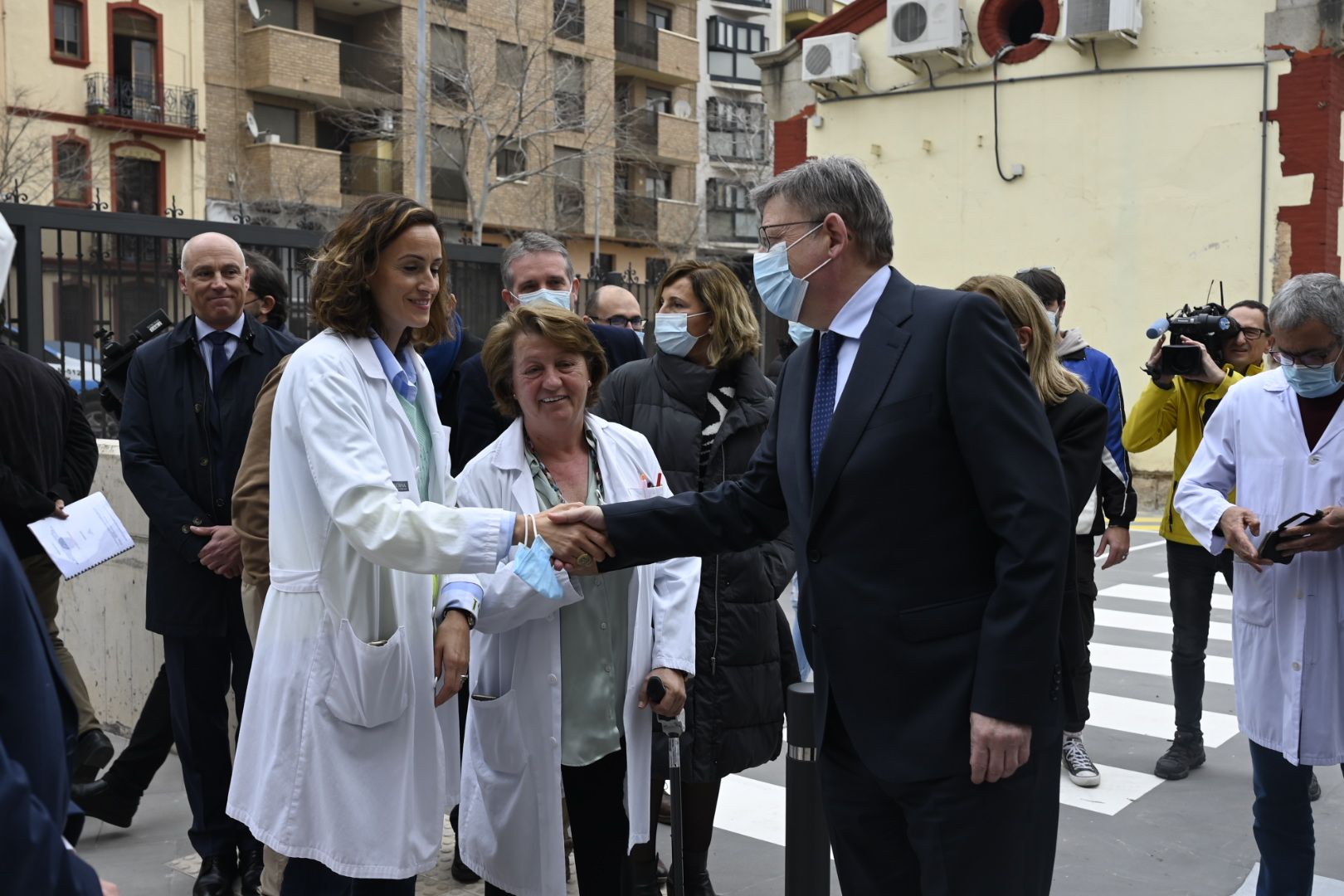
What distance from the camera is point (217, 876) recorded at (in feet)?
15.1

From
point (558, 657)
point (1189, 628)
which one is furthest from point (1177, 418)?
point (558, 657)

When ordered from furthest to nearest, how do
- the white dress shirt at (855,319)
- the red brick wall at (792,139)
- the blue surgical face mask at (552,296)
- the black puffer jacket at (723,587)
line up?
the red brick wall at (792,139)
the blue surgical face mask at (552,296)
the black puffer jacket at (723,587)
the white dress shirt at (855,319)

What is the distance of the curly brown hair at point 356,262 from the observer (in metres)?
3.25

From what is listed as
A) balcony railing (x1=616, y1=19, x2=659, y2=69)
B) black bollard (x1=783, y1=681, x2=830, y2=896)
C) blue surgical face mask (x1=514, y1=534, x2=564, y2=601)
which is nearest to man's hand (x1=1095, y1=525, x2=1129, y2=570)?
black bollard (x1=783, y1=681, x2=830, y2=896)

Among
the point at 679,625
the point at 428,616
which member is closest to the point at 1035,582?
the point at 679,625

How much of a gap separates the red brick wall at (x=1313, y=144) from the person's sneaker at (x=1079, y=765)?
11121 mm

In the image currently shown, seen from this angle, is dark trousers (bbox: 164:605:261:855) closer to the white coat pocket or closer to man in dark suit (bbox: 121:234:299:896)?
man in dark suit (bbox: 121:234:299:896)

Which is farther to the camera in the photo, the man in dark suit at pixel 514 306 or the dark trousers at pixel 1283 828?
the man in dark suit at pixel 514 306

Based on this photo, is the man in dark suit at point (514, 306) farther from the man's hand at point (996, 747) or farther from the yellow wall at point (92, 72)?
the yellow wall at point (92, 72)

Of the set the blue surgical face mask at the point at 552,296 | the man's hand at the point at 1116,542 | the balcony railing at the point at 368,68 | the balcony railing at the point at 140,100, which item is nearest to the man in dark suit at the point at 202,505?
the blue surgical face mask at the point at 552,296

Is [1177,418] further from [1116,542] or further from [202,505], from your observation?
[202,505]

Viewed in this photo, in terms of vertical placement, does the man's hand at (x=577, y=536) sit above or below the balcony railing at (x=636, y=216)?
below

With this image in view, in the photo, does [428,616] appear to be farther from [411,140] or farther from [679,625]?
[411,140]

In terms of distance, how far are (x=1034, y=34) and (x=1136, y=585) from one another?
865 centimetres
